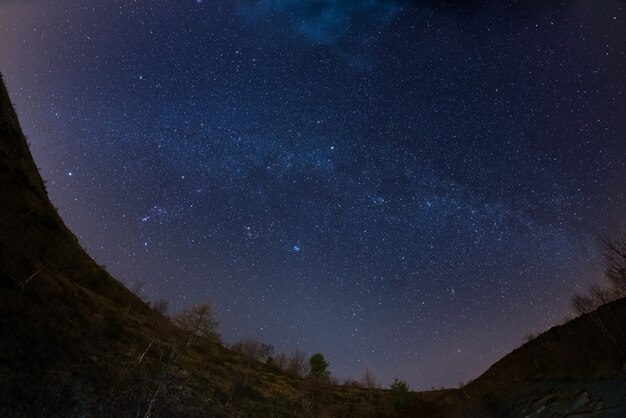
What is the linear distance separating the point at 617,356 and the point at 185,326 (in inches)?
1339

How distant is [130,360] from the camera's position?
16.5 m

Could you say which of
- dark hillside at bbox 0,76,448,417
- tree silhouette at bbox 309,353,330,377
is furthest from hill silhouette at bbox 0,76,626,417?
tree silhouette at bbox 309,353,330,377

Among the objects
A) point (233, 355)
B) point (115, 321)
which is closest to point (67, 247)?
point (115, 321)

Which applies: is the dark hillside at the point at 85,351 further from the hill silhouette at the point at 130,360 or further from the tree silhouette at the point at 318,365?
the tree silhouette at the point at 318,365

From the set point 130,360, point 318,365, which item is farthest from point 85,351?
point 318,365

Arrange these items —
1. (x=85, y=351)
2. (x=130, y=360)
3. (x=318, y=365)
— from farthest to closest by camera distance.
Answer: (x=318, y=365) → (x=130, y=360) → (x=85, y=351)

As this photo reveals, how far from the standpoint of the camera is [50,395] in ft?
36.3

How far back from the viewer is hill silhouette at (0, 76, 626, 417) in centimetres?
1150

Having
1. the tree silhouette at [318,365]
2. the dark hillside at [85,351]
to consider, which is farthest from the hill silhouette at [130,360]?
the tree silhouette at [318,365]

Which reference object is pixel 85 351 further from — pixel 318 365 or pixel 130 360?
pixel 318 365

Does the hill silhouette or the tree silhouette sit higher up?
the tree silhouette

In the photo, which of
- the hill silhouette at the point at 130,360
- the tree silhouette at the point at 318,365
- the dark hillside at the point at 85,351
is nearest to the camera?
the hill silhouette at the point at 130,360

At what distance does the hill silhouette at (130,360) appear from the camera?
11.5 meters

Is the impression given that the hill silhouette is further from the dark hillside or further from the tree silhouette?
the tree silhouette
